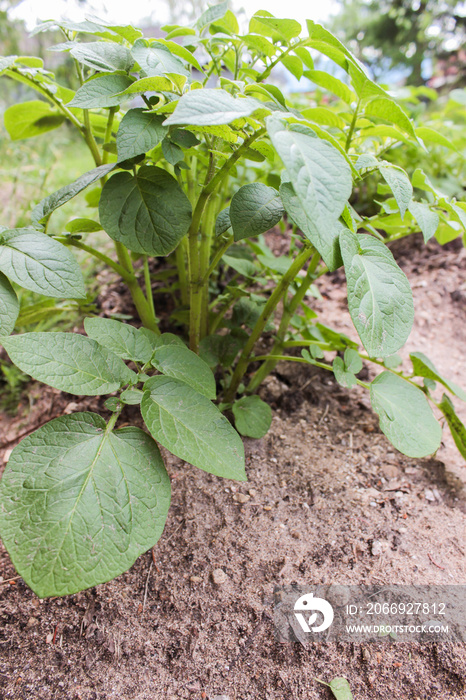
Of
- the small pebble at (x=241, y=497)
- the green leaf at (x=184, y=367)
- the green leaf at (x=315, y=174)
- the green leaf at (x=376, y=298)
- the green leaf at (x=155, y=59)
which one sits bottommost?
the small pebble at (x=241, y=497)

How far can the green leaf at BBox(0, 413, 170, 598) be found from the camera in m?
0.54

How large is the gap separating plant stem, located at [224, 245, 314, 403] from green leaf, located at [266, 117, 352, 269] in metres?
0.26

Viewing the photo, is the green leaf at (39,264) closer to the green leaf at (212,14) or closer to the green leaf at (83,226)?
A: the green leaf at (83,226)

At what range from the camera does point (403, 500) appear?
3.08 ft

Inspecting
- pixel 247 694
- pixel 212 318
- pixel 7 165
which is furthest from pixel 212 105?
pixel 7 165

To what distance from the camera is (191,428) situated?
62cm

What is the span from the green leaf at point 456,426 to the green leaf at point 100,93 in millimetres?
889

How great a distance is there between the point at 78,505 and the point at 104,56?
2.23 ft

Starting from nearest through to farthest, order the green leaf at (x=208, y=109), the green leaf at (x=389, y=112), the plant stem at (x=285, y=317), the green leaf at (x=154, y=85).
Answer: the green leaf at (x=208, y=109)
the green leaf at (x=154, y=85)
the green leaf at (x=389, y=112)
the plant stem at (x=285, y=317)

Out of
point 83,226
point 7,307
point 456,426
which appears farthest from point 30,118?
point 456,426

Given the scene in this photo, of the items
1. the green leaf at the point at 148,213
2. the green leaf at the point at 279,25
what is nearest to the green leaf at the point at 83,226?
the green leaf at the point at 148,213

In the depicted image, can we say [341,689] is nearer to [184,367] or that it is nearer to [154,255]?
[184,367]

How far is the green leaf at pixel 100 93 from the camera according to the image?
612 millimetres

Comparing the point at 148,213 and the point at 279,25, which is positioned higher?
the point at 279,25
